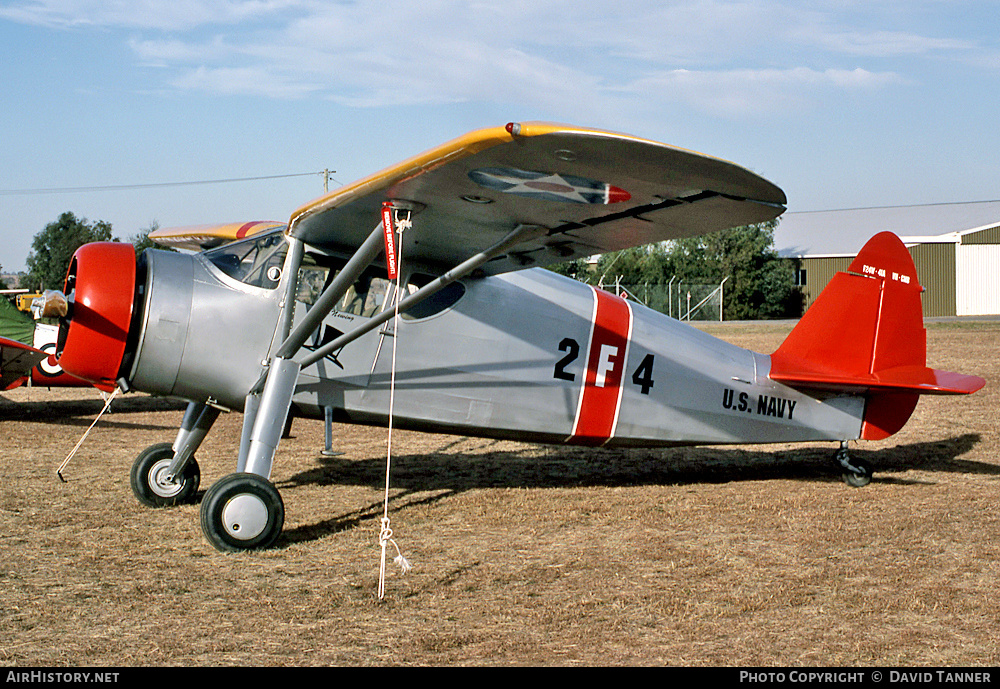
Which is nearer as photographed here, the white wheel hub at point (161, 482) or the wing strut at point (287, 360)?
the wing strut at point (287, 360)

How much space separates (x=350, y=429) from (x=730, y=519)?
6.34m

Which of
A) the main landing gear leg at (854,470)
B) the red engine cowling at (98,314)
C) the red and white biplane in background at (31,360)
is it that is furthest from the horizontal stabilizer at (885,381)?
the red and white biplane in background at (31,360)

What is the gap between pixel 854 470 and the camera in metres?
7.95

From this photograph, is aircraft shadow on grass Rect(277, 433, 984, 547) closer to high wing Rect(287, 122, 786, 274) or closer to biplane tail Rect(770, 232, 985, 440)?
biplane tail Rect(770, 232, 985, 440)

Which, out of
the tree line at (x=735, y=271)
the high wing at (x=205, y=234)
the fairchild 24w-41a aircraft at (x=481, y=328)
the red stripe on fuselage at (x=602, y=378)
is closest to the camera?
the fairchild 24w-41a aircraft at (x=481, y=328)

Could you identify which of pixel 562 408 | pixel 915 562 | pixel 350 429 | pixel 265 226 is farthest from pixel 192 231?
pixel 915 562

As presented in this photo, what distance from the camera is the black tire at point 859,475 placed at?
793 centimetres

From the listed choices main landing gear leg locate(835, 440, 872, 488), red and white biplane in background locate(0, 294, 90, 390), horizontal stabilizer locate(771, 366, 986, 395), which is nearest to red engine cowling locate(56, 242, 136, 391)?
horizontal stabilizer locate(771, 366, 986, 395)

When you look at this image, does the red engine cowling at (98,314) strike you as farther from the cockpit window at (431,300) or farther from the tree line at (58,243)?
the tree line at (58,243)

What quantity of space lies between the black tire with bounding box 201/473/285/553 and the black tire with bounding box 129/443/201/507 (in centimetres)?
168

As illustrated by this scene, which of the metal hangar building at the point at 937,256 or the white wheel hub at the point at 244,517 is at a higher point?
the metal hangar building at the point at 937,256

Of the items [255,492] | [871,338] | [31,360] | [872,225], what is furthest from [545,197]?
[872,225]

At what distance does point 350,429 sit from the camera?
11.8 m

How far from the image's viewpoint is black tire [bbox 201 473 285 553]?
5461 millimetres
